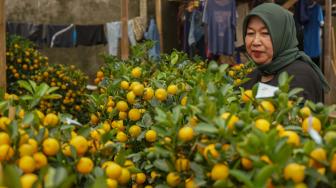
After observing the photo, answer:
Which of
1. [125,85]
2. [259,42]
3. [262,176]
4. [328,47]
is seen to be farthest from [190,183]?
[328,47]

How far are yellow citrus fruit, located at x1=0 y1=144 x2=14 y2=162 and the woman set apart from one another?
5.14 feet

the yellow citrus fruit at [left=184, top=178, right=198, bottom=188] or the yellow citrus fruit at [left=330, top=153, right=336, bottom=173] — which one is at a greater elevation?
the yellow citrus fruit at [left=330, top=153, right=336, bottom=173]

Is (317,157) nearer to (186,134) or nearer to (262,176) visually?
(262,176)

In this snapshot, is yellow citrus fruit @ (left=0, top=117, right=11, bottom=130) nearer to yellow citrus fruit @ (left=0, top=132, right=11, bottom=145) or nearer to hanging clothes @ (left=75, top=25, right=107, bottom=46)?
yellow citrus fruit @ (left=0, top=132, right=11, bottom=145)

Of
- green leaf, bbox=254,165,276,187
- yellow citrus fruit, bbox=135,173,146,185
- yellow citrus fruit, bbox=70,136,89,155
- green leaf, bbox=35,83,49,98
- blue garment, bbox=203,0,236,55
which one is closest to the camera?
green leaf, bbox=254,165,276,187

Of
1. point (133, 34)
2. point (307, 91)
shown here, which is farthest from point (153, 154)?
point (133, 34)

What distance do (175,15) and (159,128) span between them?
23.0ft

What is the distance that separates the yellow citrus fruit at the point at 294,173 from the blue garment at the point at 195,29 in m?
5.96

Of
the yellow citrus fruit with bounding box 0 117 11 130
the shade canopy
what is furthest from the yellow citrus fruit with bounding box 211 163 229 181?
the shade canopy

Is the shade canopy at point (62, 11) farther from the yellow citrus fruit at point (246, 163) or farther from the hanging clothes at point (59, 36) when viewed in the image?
the yellow citrus fruit at point (246, 163)

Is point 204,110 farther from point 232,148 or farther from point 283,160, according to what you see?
point 283,160

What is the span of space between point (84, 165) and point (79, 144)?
0.25ft

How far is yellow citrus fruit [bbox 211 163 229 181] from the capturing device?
45.7 inches

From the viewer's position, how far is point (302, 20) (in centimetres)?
629
